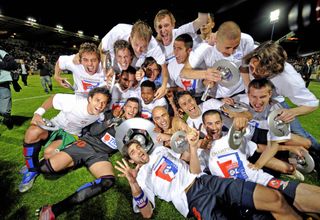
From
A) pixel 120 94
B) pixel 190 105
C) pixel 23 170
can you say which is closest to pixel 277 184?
pixel 190 105

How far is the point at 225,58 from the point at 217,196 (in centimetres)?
185

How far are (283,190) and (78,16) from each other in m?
32.2

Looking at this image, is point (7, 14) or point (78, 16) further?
point (78, 16)

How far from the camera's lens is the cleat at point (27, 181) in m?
2.75

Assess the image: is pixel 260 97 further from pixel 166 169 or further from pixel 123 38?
pixel 123 38

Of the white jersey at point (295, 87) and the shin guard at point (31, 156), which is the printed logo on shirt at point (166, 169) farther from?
the shin guard at point (31, 156)

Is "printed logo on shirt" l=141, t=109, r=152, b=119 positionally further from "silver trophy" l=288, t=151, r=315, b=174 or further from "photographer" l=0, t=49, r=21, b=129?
"photographer" l=0, t=49, r=21, b=129

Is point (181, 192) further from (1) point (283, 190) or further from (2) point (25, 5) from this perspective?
(2) point (25, 5)

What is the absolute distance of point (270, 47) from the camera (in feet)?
8.56

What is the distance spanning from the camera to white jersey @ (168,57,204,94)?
3.71 metres

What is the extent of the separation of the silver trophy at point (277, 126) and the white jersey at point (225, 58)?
83cm

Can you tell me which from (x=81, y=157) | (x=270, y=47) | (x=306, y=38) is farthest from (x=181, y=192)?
(x=270, y=47)

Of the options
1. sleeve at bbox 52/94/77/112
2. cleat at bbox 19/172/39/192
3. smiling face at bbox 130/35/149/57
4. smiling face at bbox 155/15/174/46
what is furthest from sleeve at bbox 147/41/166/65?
cleat at bbox 19/172/39/192

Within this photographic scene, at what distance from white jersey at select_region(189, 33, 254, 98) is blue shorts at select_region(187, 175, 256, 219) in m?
1.55
